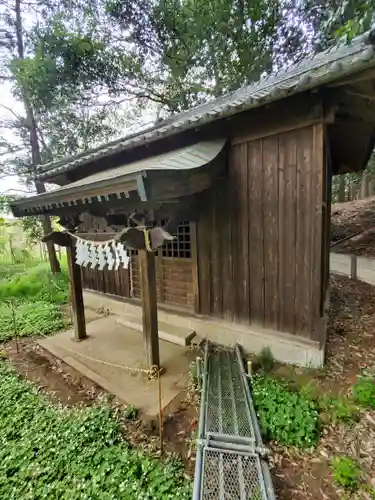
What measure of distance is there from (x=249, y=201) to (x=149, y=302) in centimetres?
228

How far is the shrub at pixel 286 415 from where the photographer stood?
2752mm

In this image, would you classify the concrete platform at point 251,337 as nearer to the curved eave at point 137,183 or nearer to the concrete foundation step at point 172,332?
the concrete foundation step at point 172,332

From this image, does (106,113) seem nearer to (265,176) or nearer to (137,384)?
(265,176)

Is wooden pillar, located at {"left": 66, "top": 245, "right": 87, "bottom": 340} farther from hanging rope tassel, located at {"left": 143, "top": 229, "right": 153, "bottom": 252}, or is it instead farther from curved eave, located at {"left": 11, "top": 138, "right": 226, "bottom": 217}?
hanging rope tassel, located at {"left": 143, "top": 229, "right": 153, "bottom": 252}

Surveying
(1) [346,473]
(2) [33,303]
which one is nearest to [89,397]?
(1) [346,473]

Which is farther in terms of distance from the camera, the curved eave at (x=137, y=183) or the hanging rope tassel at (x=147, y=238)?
the hanging rope tassel at (x=147, y=238)

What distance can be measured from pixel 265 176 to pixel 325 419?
130 inches

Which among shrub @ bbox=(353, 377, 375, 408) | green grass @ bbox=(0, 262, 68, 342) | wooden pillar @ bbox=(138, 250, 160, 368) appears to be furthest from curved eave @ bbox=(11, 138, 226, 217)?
shrub @ bbox=(353, 377, 375, 408)

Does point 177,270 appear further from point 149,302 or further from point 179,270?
point 149,302

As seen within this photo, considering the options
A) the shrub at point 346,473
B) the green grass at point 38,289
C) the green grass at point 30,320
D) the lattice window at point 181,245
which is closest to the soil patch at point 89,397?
the green grass at point 30,320

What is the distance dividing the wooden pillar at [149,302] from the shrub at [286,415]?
1533mm

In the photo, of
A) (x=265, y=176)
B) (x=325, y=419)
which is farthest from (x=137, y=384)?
(x=265, y=176)

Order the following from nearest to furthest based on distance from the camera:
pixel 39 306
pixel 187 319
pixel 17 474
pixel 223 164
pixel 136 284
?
pixel 17 474
pixel 223 164
pixel 187 319
pixel 136 284
pixel 39 306

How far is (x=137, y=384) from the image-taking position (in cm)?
389
